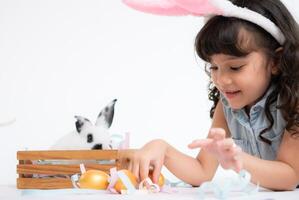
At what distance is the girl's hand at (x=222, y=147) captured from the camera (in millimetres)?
881

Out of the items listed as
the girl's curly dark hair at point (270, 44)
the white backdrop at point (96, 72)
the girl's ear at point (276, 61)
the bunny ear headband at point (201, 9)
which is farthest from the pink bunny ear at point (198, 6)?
the white backdrop at point (96, 72)

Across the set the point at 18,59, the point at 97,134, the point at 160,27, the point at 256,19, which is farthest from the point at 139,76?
the point at 256,19

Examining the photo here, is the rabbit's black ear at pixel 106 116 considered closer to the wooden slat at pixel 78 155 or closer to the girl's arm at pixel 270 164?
the wooden slat at pixel 78 155

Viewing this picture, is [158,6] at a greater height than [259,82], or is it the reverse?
[158,6]

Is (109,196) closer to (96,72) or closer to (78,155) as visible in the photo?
(78,155)

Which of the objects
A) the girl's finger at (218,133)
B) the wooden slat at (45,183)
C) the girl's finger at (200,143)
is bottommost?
the wooden slat at (45,183)

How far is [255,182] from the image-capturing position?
1.10 metres

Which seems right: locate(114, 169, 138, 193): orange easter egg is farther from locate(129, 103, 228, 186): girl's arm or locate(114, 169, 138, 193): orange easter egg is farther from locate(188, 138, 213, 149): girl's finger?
locate(188, 138, 213, 149): girl's finger

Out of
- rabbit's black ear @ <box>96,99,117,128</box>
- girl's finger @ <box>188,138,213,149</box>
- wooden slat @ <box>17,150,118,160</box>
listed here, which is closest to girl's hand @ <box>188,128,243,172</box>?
girl's finger @ <box>188,138,213,149</box>

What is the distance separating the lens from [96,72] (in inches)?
82.6

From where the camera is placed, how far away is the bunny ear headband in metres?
1.06

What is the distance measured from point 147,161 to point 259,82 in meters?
0.35

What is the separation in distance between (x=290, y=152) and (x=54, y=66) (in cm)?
116

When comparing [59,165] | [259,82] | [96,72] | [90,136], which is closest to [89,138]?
[90,136]
